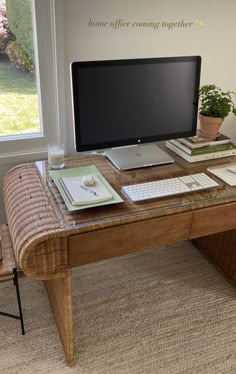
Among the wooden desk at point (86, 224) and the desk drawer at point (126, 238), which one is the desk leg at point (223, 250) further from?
the desk drawer at point (126, 238)

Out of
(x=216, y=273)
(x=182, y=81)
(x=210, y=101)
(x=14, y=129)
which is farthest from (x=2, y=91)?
(x=216, y=273)

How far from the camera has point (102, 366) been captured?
146 centimetres

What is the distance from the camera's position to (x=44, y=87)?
167 cm

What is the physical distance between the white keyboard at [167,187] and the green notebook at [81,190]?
2.9 inches

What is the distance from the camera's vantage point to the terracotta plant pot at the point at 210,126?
172 centimetres

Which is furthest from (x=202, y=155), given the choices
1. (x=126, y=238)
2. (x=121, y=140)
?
(x=126, y=238)

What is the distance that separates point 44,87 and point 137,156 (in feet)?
1.83

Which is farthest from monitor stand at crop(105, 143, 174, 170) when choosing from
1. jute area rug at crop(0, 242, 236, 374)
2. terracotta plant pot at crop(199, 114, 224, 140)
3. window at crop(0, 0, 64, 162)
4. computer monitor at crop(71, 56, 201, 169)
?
jute area rug at crop(0, 242, 236, 374)

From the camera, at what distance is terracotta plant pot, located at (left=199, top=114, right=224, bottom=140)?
1.72 m

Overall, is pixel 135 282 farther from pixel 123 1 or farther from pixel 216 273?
pixel 123 1

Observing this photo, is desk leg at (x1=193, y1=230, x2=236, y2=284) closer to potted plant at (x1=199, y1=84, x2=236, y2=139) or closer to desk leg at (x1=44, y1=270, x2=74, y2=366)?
potted plant at (x1=199, y1=84, x2=236, y2=139)

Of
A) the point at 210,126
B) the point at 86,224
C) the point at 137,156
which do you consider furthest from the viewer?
the point at 210,126

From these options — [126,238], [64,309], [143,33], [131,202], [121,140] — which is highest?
[143,33]

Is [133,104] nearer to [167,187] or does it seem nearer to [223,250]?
[167,187]
